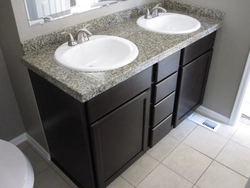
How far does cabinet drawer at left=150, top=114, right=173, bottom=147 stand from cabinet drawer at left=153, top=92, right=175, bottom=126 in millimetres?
43

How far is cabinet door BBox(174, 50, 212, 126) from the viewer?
1.72 meters

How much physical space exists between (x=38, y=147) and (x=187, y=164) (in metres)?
1.07

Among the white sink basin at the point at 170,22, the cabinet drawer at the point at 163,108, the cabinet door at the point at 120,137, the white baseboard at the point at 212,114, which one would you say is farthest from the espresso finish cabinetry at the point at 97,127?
the white baseboard at the point at 212,114

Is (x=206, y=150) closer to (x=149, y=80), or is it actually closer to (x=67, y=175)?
(x=149, y=80)

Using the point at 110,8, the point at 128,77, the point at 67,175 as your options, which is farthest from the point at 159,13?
the point at 67,175

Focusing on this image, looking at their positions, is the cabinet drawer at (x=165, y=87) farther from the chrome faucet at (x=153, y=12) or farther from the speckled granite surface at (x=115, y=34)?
the chrome faucet at (x=153, y=12)

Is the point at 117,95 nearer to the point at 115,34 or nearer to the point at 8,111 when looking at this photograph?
the point at 115,34

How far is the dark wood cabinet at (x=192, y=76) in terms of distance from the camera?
65.1 inches

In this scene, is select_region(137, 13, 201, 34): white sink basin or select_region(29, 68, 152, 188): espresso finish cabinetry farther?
select_region(137, 13, 201, 34): white sink basin

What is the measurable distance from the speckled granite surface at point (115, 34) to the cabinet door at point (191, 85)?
216 mm

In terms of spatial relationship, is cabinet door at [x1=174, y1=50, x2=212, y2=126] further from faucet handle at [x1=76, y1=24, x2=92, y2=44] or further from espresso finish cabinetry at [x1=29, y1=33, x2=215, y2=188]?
faucet handle at [x1=76, y1=24, x2=92, y2=44]

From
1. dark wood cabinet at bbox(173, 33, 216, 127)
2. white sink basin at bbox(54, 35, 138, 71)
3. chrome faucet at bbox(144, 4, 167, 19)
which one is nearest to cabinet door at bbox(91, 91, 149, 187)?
white sink basin at bbox(54, 35, 138, 71)

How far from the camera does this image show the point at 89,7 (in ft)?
4.97

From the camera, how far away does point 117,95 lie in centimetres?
121
